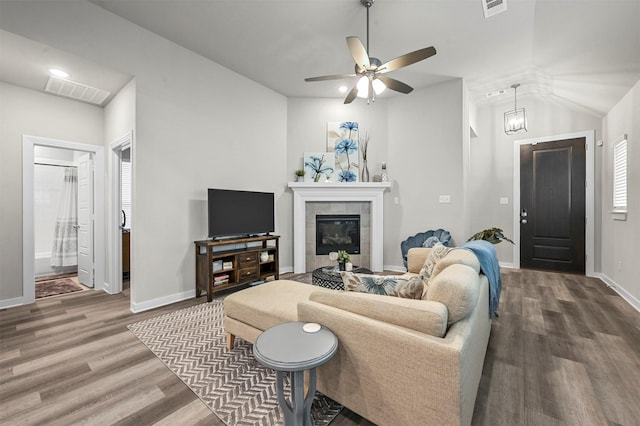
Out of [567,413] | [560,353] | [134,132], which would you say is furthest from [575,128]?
[134,132]

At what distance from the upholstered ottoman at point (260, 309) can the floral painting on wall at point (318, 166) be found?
2.87m

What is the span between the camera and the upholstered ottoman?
189cm

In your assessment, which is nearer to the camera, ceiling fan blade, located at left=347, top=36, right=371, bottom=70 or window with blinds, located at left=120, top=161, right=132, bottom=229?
ceiling fan blade, located at left=347, top=36, right=371, bottom=70

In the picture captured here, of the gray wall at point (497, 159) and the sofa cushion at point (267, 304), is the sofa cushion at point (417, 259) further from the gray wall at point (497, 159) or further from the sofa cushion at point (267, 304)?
the gray wall at point (497, 159)

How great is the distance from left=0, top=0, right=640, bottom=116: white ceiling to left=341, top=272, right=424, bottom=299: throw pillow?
2.60m

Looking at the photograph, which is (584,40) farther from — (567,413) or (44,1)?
(44,1)

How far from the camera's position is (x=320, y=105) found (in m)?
5.04

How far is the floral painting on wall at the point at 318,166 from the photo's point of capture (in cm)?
500

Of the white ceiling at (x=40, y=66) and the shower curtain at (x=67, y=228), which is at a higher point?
the white ceiling at (x=40, y=66)

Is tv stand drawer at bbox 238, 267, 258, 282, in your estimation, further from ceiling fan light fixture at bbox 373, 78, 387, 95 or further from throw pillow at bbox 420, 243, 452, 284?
ceiling fan light fixture at bbox 373, 78, 387, 95

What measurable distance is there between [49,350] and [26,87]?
3.15 m

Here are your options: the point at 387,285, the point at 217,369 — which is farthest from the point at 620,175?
the point at 217,369

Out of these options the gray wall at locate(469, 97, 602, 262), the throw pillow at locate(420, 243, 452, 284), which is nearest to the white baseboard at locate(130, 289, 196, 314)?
the throw pillow at locate(420, 243, 452, 284)

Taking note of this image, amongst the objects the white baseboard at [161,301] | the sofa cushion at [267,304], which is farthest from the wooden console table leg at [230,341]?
the white baseboard at [161,301]
